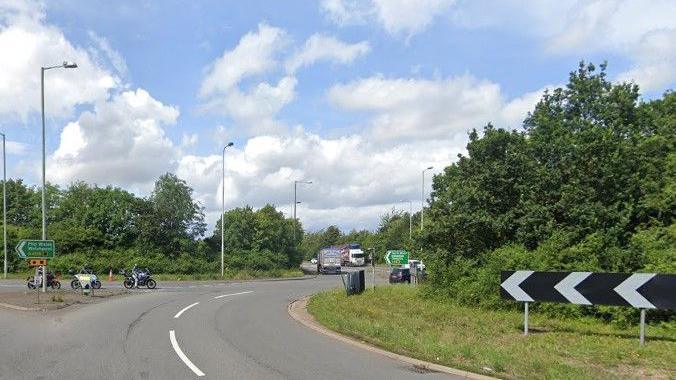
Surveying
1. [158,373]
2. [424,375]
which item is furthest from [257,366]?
[424,375]

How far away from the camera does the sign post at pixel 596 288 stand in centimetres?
1302

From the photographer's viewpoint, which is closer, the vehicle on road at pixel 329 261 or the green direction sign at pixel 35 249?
the green direction sign at pixel 35 249

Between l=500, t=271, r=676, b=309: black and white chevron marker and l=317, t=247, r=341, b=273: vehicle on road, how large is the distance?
205 feet

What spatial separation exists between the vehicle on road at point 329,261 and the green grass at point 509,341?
55435 mm

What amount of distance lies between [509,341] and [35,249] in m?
20.2

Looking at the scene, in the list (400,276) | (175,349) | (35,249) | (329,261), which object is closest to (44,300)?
(35,249)

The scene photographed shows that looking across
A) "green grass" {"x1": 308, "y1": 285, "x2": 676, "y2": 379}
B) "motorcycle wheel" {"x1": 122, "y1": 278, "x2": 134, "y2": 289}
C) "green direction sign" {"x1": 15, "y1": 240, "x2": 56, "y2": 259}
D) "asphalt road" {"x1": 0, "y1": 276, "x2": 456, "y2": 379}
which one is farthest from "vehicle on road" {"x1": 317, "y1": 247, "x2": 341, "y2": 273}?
"asphalt road" {"x1": 0, "y1": 276, "x2": 456, "y2": 379}

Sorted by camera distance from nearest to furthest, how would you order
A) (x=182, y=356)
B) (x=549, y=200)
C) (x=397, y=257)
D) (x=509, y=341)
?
(x=182, y=356) → (x=509, y=341) → (x=549, y=200) → (x=397, y=257)

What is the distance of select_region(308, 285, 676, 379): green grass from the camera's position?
33.1 feet

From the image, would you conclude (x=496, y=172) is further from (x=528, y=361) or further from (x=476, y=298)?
(x=528, y=361)

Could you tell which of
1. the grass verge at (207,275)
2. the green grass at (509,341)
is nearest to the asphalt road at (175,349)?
the green grass at (509,341)

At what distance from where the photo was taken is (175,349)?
1262 cm

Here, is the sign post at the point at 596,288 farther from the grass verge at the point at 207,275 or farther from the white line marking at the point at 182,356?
the grass verge at the point at 207,275

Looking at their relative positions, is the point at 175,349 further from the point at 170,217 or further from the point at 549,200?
the point at 170,217
